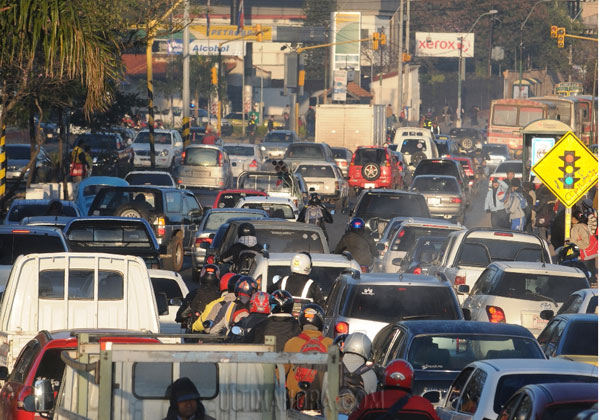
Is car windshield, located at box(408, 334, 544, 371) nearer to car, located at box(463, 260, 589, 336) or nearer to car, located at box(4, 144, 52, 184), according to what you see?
car, located at box(463, 260, 589, 336)

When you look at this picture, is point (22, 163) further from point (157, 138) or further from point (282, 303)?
point (282, 303)

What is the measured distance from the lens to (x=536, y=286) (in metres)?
17.4

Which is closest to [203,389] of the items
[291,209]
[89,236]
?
[89,236]

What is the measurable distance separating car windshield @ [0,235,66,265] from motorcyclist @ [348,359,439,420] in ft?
36.7

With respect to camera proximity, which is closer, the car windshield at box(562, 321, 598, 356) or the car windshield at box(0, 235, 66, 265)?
the car windshield at box(562, 321, 598, 356)

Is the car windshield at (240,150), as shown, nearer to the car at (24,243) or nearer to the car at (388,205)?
the car at (388,205)

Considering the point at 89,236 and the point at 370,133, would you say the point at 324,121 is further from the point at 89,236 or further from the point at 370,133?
the point at 89,236

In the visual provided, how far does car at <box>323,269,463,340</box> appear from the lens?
48.0 ft

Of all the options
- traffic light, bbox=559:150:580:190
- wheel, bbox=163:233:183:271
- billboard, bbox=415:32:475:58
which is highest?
billboard, bbox=415:32:475:58

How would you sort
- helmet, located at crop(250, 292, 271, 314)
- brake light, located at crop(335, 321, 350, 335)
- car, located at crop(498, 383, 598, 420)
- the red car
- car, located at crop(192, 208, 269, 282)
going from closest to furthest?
1. car, located at crop(498, 383, 598, 420)
2. helmet, located at crop(250, 292, 271, 314)
3. brake light, located at crop(335, 321, 350, 335)
4. car, located at crop(192, 208, 269, 282)
5. the red car

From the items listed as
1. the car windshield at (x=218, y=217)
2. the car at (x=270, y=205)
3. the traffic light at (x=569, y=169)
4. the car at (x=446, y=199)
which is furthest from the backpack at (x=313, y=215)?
the car at (x=446, y=199)

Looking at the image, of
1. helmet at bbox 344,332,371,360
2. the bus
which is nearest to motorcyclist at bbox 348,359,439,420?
helmet at bbox 344,332,371,360

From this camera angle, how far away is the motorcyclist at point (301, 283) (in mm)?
15125

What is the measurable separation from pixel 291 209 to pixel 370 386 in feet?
58.4
